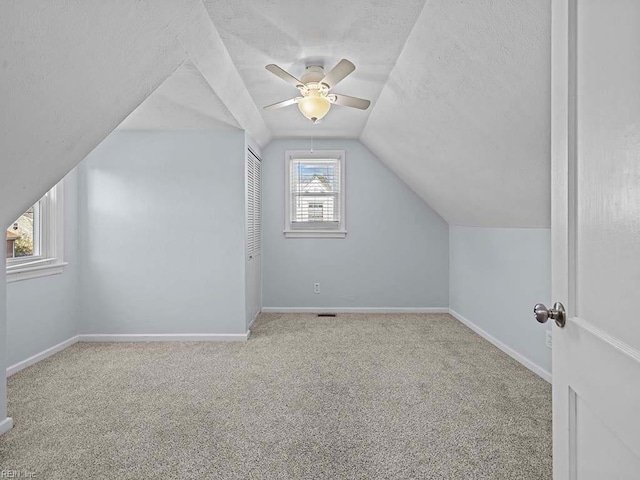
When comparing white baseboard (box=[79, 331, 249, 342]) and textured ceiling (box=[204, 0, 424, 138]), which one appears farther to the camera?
white baseboard (box=[79, 331, 249, 342])

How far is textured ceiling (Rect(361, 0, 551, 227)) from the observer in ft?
5.32

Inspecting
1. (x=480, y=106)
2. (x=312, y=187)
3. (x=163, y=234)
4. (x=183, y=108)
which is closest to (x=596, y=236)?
(x=480, y=106)

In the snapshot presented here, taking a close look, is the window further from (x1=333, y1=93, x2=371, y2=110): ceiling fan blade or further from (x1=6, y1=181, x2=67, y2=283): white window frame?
(x1=6, y1=181, x2=67, y2=283): white window frame

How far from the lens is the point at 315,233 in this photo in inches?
185

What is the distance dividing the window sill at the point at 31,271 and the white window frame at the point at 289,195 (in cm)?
241

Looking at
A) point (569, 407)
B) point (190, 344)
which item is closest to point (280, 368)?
point (190, 344)

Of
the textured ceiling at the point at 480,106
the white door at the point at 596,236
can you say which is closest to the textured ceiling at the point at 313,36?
the textured ceiling at the point at 480,106

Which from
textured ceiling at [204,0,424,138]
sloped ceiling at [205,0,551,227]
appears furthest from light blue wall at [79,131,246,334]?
textured ceiling at [204,0,424,138]

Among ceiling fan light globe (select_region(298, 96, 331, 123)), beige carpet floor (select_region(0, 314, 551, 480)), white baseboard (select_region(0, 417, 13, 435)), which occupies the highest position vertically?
ceiling fan light globe (select_region(298, 96, 331, 123))

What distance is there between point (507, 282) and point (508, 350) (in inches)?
22.6

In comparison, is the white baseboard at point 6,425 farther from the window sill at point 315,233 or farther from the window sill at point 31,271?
the window sill at point 315,233

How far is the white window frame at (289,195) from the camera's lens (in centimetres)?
467

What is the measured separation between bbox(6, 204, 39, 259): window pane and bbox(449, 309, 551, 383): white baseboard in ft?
13.6

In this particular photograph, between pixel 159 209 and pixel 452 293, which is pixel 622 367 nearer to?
pixel 159 209
